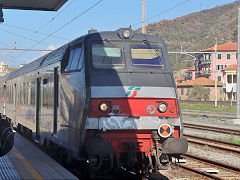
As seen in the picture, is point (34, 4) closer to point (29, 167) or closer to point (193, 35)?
point (29, 167)

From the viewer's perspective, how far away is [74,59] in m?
8.92

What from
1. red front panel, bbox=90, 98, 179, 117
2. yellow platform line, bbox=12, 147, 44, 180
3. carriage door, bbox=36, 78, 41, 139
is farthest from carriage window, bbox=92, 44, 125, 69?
carriage door, bbox=36, 78, 41, 139

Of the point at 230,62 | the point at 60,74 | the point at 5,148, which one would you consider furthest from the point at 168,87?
the point at 230,62

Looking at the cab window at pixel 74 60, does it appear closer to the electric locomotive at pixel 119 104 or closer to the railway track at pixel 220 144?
the electric locomotive at pixel 119 104

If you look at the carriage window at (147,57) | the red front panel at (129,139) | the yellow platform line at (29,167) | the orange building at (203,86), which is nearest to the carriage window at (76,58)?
the carriage window at (147,57)

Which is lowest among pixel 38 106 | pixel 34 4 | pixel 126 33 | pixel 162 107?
pixel 38 106

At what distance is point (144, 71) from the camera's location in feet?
28.1

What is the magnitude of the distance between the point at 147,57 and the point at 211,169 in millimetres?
3621

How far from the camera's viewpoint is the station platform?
298 inches

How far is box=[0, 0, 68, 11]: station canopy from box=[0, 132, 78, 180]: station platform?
4325 millimetres

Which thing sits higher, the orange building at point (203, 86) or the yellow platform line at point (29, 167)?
the orange building at point (203, 86)

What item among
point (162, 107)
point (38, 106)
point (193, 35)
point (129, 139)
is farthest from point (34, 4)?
point (193, 35)

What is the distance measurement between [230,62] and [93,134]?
89.4m

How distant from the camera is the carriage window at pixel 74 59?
8.66m
